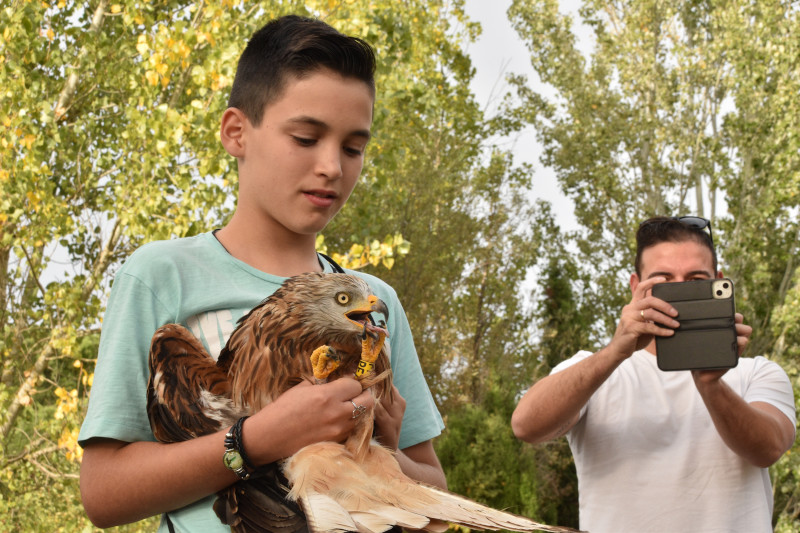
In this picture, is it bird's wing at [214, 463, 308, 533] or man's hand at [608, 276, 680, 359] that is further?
man's hand at [608, 276, 680, 359]

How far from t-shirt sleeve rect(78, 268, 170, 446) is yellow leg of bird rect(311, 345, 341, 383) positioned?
0.35 m

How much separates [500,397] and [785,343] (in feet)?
16.0

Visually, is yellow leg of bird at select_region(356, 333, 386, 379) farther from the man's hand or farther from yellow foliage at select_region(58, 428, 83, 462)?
yellow foliage at select_region(58, 428, 83, 462)

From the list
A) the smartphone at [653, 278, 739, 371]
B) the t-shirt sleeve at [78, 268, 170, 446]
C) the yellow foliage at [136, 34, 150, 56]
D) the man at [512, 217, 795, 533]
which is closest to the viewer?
the t-shirt sleeve at [78, 268, 170, 446]

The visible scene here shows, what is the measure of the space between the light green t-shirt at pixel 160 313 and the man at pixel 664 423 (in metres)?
1.67

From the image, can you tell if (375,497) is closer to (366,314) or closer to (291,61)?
(366,314)

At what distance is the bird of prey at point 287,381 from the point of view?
128 cm

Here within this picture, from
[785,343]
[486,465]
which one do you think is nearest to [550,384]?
[486,465]

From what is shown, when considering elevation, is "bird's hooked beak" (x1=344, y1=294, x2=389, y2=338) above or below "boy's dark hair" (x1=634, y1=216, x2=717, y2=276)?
below

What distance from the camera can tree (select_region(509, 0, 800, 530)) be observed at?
1255 centimetres

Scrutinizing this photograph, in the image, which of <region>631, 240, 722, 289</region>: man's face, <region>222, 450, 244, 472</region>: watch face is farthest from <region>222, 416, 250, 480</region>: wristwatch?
<region>631, 240, 722, 289</region>: man's face

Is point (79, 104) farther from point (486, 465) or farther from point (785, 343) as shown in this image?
point (785, 343)

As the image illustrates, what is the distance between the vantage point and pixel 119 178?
18.9 ft

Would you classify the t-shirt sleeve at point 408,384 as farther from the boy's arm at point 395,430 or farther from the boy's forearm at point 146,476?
the boy's forearm at point 146,476
